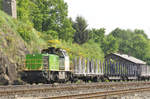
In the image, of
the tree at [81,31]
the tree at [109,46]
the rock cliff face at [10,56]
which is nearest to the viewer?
the rock cliff face at [10,56]

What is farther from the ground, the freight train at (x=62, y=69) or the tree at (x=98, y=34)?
the tree at (x=98, y=34)

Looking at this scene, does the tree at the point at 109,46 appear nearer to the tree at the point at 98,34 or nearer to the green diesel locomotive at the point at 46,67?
the tree at the point at 98,34

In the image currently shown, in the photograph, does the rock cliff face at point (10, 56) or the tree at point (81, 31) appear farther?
the tree at point (81, 31)

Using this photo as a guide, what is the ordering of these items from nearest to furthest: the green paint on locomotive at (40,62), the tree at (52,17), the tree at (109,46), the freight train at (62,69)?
1. the freight train at (62,69)
2. the green paint on locomotive at (40,62)
3. the tree at (52,17)
4. the tree at (109,46)

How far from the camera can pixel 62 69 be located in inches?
926

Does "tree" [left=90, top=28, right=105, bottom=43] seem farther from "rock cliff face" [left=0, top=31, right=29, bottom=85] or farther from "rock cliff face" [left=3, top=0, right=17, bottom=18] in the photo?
"rock cliff face" [left=0, top=31, right=29, bottom=85]

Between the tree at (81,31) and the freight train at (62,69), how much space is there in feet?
92.1

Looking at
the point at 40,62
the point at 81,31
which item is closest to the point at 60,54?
the point at 40,62

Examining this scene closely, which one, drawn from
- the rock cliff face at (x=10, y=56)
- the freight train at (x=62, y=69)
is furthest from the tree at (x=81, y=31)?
the rock cliff face at (x=10, y=56)

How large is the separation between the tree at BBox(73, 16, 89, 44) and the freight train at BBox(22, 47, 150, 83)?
2807 cm

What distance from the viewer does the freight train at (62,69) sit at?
69.1ft

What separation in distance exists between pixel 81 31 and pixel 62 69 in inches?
1653

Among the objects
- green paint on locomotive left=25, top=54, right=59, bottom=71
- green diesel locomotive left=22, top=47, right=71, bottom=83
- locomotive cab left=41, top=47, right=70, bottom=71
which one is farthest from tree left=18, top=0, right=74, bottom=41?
green paint on locomotive left=25, top=54, right=59, bottom=71

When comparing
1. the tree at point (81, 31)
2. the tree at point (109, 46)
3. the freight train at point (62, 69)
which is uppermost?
the tree at point (81, 31)
